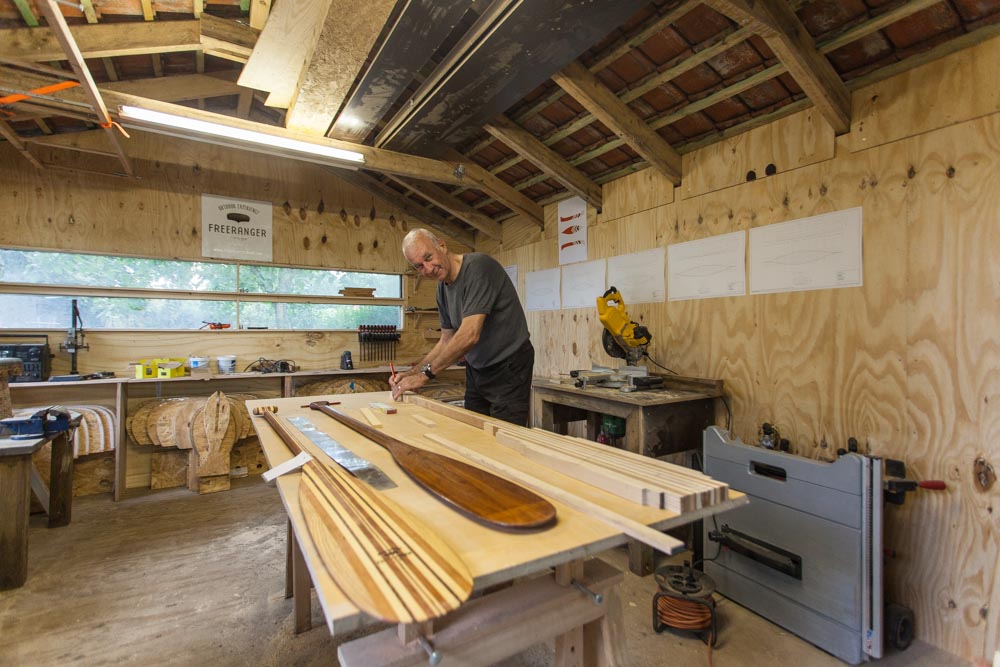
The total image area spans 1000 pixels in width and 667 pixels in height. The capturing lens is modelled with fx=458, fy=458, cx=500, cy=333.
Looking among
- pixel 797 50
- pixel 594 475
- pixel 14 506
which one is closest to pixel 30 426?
pixel 14 506

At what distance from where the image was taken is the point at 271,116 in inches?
174

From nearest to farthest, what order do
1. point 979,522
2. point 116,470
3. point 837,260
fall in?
point 979,522
point 837,260
point 116,470

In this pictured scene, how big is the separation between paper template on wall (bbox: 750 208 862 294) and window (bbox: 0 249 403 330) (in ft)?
11.8

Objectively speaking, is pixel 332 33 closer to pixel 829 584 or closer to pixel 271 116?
pixel 271 116

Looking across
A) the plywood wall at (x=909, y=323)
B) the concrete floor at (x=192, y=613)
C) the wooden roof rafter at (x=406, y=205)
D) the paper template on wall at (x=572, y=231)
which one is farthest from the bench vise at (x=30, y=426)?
the plywood wall at (x=909, y=323)

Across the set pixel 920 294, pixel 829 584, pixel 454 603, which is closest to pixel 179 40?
pixel 454 603

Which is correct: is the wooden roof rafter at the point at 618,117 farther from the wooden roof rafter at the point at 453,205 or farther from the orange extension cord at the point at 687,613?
the orange extension cord at the point at 687,613

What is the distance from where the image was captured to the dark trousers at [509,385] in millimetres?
2408

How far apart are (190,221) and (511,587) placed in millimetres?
4522

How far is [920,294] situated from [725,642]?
1.68 m

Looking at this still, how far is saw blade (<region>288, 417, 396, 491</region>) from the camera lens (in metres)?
1.08

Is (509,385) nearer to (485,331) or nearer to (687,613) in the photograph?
(485,331)

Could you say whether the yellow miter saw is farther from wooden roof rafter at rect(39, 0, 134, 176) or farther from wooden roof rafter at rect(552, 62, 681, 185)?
wooden roof rafter at rect(39, 0, 134, 176)

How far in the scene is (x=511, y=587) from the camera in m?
1.04
